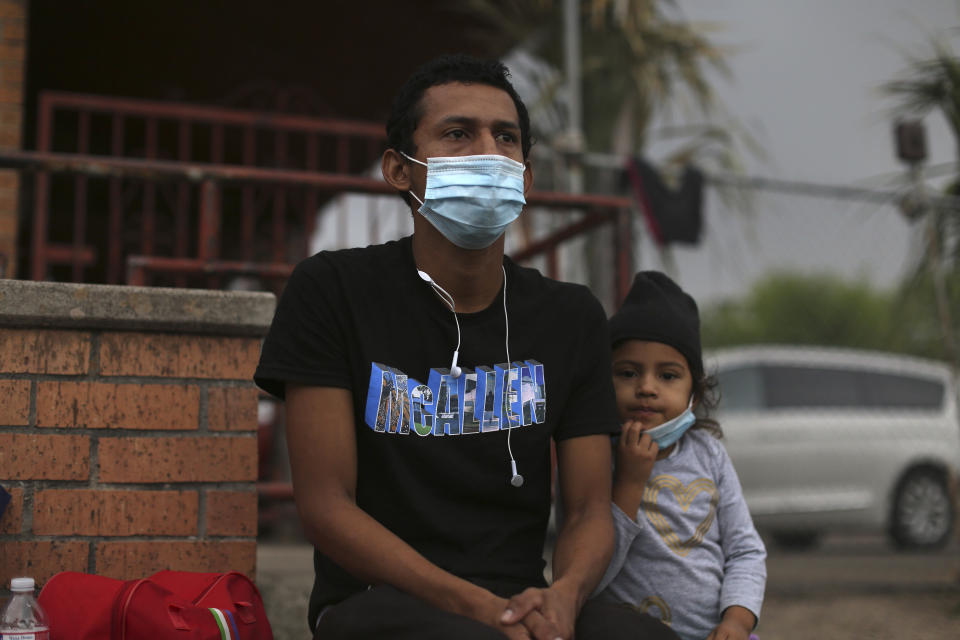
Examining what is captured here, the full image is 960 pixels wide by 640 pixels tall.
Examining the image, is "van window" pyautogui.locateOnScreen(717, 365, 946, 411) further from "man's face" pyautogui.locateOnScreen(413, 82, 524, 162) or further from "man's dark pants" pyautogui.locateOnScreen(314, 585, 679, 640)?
"man's dark pants" pyautogui.locateOnScreen(314, 585, 679, 640)

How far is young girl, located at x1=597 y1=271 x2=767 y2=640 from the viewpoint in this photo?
94.7 inches

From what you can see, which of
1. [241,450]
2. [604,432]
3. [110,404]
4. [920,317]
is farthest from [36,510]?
[920,317]

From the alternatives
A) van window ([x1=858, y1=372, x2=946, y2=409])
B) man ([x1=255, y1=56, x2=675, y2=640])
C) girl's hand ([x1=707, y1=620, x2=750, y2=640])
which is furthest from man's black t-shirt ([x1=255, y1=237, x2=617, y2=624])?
van window ([x1=858, y1=372, x2=946, y2=409])

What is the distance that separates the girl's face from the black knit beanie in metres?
0.03

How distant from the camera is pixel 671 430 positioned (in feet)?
8.35

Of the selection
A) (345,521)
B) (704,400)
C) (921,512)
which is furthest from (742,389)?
(345,521)

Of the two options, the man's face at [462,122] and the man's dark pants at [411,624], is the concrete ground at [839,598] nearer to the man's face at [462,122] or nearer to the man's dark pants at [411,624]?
the man's dark pants at [411,624]

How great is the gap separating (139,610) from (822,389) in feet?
27.9

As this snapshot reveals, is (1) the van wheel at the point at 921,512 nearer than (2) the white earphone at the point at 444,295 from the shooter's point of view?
No

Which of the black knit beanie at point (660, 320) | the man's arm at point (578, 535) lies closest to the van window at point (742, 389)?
the black knit beanie at point (660, 320)

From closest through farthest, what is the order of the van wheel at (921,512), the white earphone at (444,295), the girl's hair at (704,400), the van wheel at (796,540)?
1. the white earphone at (444,295)
2. the girl's hair at (704,400)
3. the van wheel at (921,512)
4. the van wheel at (796,540)

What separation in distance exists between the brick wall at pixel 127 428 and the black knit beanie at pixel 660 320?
1003 millimetres

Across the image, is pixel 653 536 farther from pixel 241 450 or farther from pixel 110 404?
pixel 110 404

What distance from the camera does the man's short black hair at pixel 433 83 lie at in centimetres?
232
